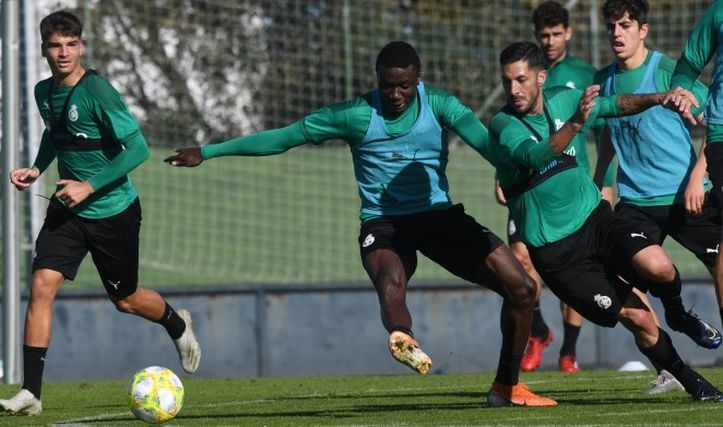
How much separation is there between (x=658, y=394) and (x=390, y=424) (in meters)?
2.33

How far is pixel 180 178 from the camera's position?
1872 cm

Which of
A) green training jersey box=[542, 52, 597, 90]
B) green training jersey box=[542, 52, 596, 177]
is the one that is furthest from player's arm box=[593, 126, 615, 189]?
green training jersey box=[542, 52, 597, 90]

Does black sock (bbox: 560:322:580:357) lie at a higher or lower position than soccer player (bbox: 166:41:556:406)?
lower

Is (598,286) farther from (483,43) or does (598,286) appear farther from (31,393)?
(483,43)

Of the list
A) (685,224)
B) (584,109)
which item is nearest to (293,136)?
(584,109)

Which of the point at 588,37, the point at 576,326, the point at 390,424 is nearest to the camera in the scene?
the point at 390,424

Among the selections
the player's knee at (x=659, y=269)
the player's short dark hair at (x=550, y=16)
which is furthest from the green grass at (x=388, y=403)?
the player's short dark hair at (x=550, y=16)

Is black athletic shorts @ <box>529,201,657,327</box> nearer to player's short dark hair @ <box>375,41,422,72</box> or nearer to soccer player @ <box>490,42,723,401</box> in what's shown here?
soccer player @ <box>490,42,723,401</box>

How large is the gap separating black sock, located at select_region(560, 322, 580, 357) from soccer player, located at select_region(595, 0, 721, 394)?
321cm

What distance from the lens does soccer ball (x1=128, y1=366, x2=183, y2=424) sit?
25.4ft

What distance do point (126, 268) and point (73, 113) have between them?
1.21 metres

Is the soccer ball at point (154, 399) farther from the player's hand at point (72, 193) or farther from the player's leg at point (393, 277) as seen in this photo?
the player's hand at point (72, 193)

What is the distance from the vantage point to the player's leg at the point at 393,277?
7.60 meters

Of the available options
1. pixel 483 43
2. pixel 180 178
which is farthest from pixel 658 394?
pixel 180 178
